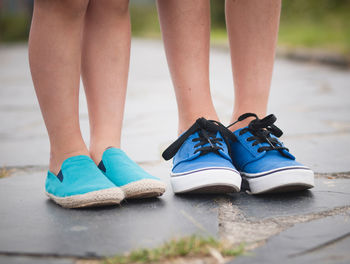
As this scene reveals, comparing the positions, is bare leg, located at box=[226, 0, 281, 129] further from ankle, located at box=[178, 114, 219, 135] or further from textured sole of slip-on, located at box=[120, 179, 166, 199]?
textured sole of slip-on, located at box=[120, 179, 166, 199]

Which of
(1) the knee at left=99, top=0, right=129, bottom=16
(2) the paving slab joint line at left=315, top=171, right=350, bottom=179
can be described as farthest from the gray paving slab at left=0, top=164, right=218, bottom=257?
(1) the knee at left=99, top=0, right=129, bottom=16

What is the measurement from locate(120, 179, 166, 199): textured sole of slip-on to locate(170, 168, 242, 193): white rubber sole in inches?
2.9

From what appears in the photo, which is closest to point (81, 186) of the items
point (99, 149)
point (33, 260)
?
point (99, 149)

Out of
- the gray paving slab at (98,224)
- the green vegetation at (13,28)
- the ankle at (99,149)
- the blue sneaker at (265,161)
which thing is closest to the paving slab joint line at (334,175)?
the blue sneaker at (265,161)

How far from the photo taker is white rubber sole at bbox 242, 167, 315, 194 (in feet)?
3.88

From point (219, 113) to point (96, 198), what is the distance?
1656mm

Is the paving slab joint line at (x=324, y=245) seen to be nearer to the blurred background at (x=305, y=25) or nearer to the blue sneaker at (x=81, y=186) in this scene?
the blue sneaker at (x=81, y=186)

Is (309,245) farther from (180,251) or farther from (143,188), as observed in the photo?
(143,188)

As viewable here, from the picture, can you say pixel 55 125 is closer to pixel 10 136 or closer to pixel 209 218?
pixel 209 218

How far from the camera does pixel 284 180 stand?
118 centimetres

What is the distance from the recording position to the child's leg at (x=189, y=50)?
1313 mm

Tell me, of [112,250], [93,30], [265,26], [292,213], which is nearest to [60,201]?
[112,250]

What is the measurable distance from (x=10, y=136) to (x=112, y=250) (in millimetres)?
1480

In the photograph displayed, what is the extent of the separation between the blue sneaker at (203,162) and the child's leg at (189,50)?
0.06m
